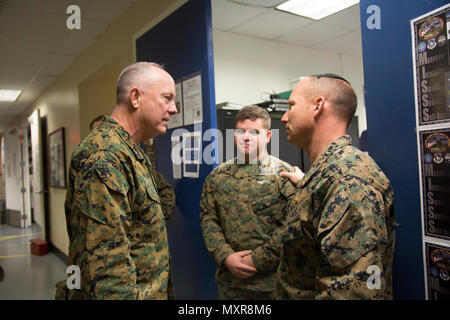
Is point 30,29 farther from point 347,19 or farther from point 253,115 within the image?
point 347,19

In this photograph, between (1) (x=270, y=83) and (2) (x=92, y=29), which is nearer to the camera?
(2) (x=92, y=29)

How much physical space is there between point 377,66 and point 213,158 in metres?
1.04

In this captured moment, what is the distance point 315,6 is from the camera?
3.22 meters

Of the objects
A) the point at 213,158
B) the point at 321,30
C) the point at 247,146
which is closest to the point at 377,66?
the point at 247,146

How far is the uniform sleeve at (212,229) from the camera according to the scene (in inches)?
66.5

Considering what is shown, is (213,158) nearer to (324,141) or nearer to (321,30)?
(324,141)

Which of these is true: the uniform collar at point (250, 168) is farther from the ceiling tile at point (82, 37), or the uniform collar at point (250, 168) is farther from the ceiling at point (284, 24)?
the ceiling tile at point (82, 37)

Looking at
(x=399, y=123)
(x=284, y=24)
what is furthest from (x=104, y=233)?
(x=284, y=24)

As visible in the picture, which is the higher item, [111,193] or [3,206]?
[111,193]

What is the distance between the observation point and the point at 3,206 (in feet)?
27.7

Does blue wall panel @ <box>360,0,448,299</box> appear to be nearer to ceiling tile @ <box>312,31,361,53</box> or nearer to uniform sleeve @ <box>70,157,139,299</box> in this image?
uniform sleeve @ <box>70,157,139,299</box>

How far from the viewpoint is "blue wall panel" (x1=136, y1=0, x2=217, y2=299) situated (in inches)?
76.5

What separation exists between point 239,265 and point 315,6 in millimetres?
2754

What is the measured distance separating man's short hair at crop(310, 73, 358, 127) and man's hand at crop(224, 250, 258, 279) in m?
0.86
